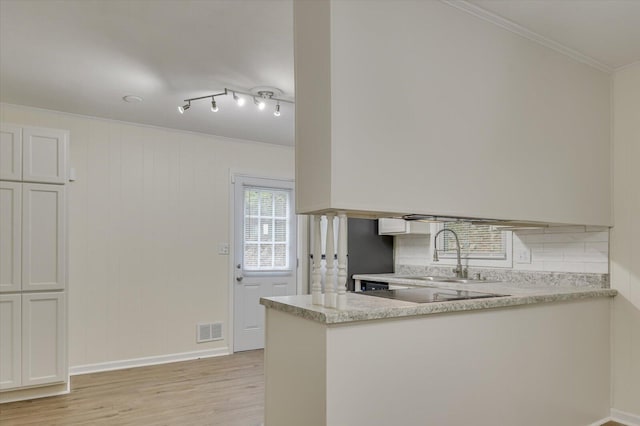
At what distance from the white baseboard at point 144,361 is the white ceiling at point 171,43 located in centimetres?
252

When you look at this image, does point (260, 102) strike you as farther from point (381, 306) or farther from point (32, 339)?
point (32, 339)

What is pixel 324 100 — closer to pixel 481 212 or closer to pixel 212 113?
pixel 481 212

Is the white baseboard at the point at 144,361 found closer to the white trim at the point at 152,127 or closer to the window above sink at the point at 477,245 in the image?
the white trim at the point at 152,127

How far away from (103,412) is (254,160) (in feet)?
10.2

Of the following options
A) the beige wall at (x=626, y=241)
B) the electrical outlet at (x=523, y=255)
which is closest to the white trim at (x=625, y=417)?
the beige wall at (x=626, y=241)

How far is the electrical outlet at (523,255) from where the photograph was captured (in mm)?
3443

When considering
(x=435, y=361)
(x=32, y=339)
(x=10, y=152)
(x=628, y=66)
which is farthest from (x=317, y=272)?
(x=10, y=152)

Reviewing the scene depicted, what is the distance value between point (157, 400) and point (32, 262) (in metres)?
1.56

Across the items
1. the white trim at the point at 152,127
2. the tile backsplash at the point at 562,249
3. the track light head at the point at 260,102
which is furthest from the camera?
the white trim at the point at 152,127

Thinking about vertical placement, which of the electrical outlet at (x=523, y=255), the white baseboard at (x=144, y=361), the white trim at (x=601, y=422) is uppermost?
the electrical outlet at (x=523, y=255)

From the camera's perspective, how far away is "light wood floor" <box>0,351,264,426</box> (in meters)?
3.11

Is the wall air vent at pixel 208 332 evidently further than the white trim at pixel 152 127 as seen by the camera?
Yes

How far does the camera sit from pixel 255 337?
521cm

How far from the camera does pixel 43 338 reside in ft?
11.7
